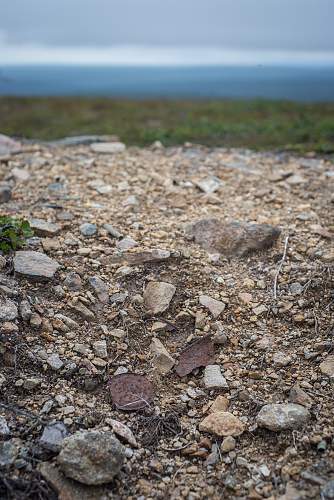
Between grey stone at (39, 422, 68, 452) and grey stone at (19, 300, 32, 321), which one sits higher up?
grey stone at (19, 300, 32, 321)

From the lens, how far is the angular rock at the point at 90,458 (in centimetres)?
262

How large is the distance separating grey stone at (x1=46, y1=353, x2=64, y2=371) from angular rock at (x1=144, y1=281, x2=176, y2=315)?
89cm

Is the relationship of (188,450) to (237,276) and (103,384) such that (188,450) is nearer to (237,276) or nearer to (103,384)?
(103,384)

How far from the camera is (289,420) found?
118 inches

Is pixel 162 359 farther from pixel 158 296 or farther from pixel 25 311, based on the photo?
pixel 25 311

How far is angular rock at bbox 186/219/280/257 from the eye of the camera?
4738 millimetres

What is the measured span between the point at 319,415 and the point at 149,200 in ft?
11.4

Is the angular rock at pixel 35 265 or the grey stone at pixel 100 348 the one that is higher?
the angular rock at pixel 35 265

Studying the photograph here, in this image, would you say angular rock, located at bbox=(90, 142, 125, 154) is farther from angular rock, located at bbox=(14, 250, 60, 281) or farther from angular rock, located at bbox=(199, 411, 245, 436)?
angular rock, located at bbox=(199, 411, 245, 436)

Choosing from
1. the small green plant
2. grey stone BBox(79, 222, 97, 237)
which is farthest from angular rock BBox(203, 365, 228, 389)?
the small green plant

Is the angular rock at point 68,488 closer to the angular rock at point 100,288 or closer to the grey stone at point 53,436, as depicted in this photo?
the grey stone at point 53,436

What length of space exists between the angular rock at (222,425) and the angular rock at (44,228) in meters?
2.56

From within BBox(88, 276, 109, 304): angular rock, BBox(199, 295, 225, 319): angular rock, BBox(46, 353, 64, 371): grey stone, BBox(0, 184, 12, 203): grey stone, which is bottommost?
BBox(46, 353, 64, 371): grey stone

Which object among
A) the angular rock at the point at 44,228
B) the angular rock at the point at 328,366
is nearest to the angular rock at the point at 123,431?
the angular rock at the point at 328,366
